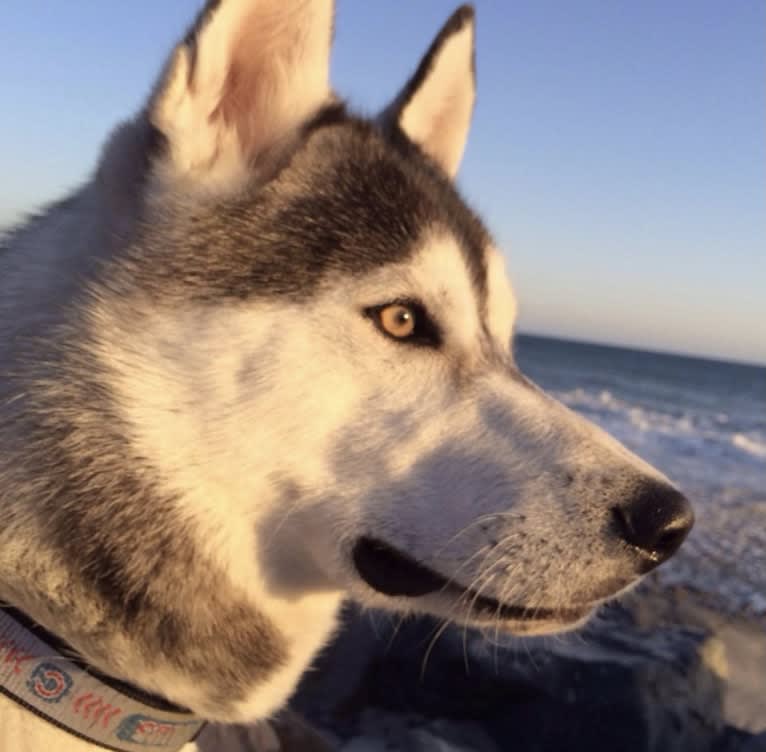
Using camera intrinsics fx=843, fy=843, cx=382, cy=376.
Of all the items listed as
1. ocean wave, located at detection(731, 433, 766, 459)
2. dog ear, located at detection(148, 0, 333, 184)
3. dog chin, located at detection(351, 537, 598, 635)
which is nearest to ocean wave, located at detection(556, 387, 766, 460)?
ocean wave, located at detection(731, 433, 766, 459)

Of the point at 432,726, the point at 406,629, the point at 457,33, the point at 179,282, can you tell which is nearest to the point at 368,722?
the point at 432,726

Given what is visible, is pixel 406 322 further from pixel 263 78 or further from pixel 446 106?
pixel 446 106

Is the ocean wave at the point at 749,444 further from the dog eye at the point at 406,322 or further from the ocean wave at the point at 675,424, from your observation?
the dog eye at the point at 406,322

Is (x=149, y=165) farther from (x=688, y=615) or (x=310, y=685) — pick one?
(x=688, y=615)

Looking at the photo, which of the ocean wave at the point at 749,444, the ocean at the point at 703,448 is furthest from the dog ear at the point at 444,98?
the ocean wave at the point at 749,444

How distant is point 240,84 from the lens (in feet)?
7.72

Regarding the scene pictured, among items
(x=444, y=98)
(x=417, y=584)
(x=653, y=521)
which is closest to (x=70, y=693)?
(x=417, y=584)

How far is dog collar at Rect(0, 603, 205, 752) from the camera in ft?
5.81

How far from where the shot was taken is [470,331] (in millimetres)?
2338

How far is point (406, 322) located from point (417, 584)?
671 millimetres

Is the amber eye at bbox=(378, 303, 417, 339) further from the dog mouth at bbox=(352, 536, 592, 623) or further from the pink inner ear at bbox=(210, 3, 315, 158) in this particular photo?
the pink inner ear at bbox=(210, 3, 315, 158)

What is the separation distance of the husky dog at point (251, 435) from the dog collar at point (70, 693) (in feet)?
0.11

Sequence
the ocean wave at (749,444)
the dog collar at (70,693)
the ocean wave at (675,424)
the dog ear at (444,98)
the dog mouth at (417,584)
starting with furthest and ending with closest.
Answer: the ocean wave at (675,424)
the ocean wave at (749,444)
the dog ear at (444,98)
the dog mouth at (417,584)
the dog collar at (70,693)

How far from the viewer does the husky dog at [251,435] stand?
1946 mm
